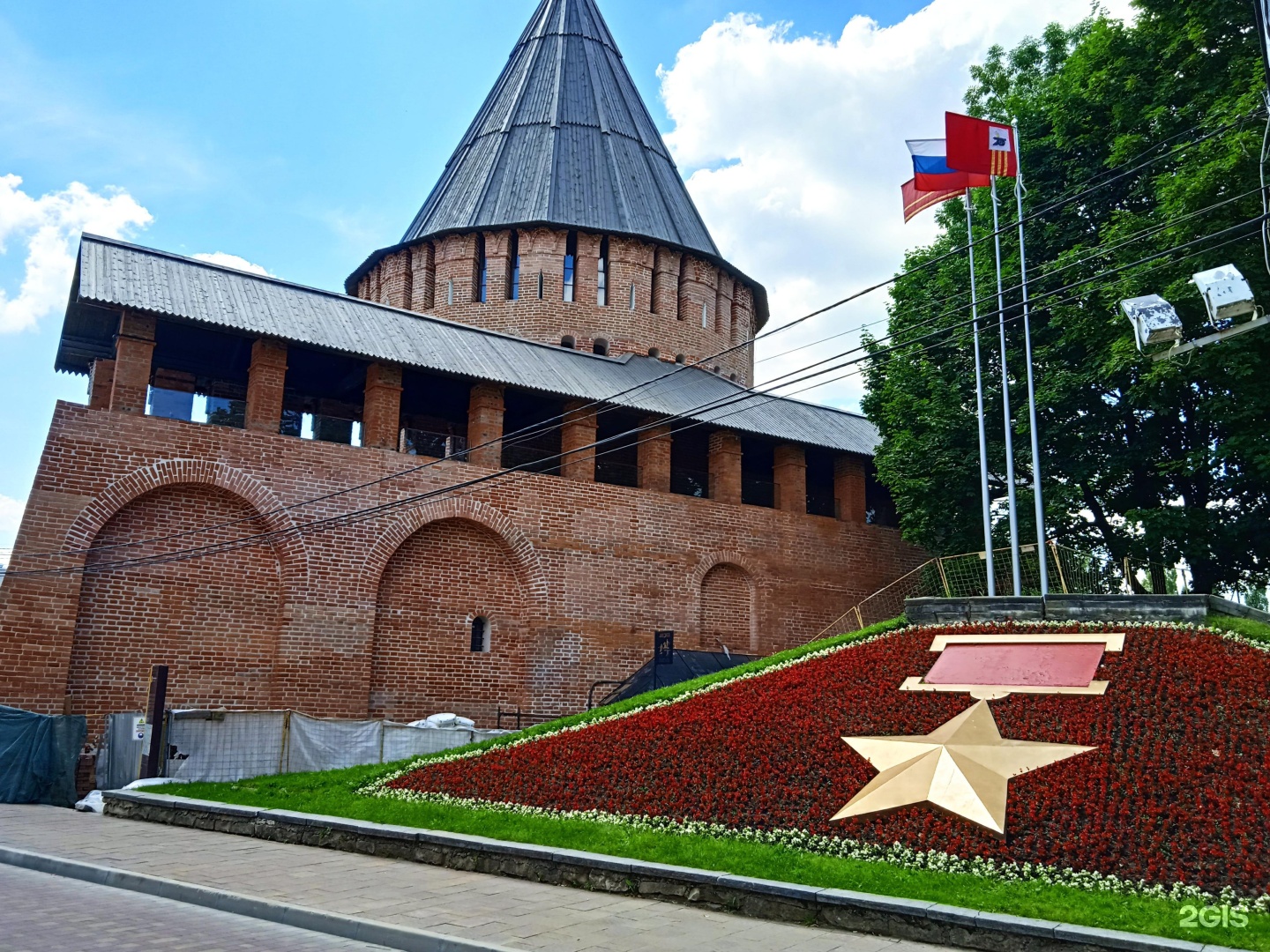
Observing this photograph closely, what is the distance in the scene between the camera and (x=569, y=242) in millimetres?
27672

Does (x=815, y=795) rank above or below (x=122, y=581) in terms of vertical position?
below

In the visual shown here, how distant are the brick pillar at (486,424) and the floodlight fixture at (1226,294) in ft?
41.8

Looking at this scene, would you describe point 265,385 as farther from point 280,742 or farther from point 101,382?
point 280,742

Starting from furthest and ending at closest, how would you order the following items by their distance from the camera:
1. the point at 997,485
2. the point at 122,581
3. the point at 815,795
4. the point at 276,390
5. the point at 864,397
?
the point at 864,397 < the point at 997,485 < the point at 276,390 < the point at 122,581 < the point at 815,795

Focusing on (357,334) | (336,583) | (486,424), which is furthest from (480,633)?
(357,334)

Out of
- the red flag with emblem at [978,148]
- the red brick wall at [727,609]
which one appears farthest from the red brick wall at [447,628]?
the red flag with emblem at [978,148]

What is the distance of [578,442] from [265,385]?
613 centimetres

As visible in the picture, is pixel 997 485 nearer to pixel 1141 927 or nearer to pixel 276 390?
pixel 276 390

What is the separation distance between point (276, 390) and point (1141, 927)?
51.4 feet

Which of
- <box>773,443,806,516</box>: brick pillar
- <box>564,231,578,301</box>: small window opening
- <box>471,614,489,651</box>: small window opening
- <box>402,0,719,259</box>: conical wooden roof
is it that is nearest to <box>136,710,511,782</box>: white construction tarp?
<box>471,614,489,651</box>: small window opening

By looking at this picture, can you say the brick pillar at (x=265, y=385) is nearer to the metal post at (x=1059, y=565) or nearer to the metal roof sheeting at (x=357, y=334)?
the metal roof sheeting at (x=357, y=334)

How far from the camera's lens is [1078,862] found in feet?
25.6

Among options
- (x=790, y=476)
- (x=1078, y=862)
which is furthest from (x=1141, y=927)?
(x=790, y=476)

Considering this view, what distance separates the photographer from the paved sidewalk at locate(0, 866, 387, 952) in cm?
643
